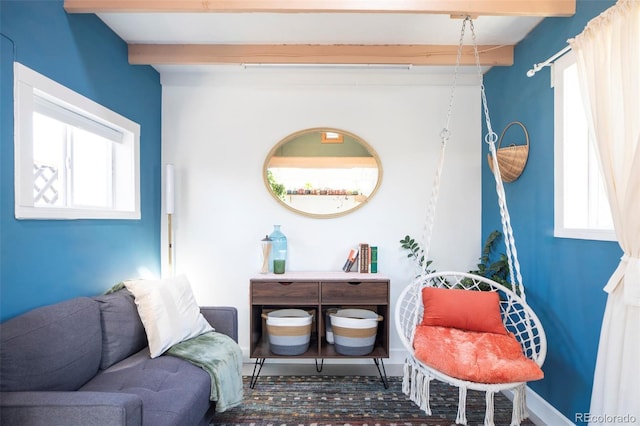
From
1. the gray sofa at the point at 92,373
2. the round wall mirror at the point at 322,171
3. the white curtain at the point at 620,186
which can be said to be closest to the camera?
the gray sofa at the point at 92,373

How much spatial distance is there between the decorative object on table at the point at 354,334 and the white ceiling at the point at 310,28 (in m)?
2.15

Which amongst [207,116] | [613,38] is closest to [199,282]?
[207,116]

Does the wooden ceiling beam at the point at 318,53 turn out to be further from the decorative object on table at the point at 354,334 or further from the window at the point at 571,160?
the decorative object on table at the point at 354,334

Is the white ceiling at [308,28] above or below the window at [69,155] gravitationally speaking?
above

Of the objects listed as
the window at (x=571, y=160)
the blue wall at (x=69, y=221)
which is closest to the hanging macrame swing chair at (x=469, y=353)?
the window at (x=571, y=160)

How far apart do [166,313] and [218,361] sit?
45 centimetres

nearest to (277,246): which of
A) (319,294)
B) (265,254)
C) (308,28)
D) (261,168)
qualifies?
(265,254)

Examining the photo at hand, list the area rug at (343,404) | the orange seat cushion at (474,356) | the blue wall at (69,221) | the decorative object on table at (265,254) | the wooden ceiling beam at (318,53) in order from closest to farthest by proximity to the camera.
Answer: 1. the blue wall at (69,221)
2. the orange seat cushion at (474,356)
3. the area rug at (343,404)
4. the wooden ceiling beam at (318,53)
5. the decorative object on table at (265,254)

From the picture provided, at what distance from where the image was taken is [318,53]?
2697 millimetres

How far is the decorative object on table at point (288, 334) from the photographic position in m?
2.69

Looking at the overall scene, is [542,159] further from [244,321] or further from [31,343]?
[31,343]

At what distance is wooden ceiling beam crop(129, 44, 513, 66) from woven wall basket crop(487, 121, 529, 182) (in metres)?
0.64

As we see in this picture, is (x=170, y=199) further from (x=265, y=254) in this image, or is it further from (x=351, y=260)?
(x=351, y=260)

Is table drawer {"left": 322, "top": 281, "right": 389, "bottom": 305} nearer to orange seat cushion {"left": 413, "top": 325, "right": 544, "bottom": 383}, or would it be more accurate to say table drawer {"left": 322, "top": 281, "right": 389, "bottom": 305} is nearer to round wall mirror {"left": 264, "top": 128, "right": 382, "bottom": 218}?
orange seat cushion {"left": 413, "top": 325, "right": 544, "bottom": 383}
